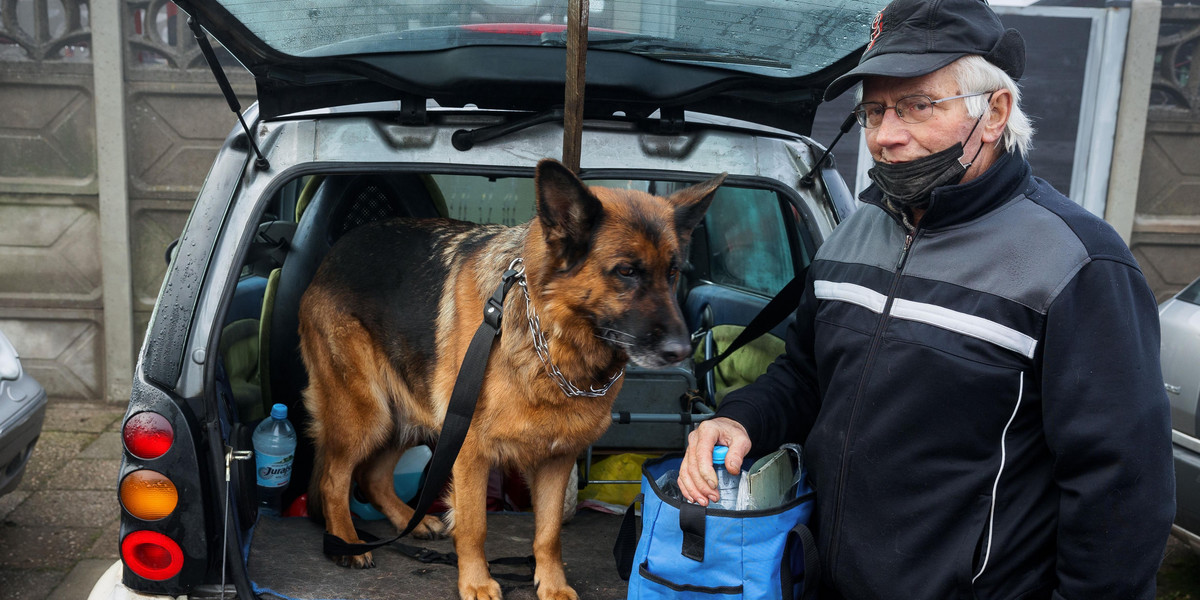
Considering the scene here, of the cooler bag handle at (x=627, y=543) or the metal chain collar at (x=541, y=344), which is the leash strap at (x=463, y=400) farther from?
the cooler bag handle at (x=627, y=543)

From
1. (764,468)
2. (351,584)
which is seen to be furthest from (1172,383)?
(351,584)

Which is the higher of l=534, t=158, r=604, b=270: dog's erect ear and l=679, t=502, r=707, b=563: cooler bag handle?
l=534, t=158, r=604, b=270: dog's erect ear

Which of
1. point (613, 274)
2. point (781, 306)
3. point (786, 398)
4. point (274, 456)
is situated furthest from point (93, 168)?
A: point (786, 398)

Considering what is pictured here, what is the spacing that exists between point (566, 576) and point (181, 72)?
17.6ft

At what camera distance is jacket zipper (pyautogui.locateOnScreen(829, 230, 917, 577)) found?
5.61 ft

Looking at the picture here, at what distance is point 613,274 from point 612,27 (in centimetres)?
65

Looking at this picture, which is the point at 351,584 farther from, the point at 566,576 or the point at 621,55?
the point at 621,55

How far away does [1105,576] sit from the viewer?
1.46 m

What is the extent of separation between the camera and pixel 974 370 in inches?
61.5

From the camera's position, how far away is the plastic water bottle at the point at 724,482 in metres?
1.92

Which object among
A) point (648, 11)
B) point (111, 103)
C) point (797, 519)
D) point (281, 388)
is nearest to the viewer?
point (797, 519)

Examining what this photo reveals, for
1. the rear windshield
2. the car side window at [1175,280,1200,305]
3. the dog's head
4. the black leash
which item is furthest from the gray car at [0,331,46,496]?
the car side window at [1175,280,1200,305]

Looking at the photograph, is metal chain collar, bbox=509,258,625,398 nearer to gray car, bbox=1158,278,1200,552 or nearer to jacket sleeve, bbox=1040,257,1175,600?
jacket sleeve, bbox=1040,257,1175,600

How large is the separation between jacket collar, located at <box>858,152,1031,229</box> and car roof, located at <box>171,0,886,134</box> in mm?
699
